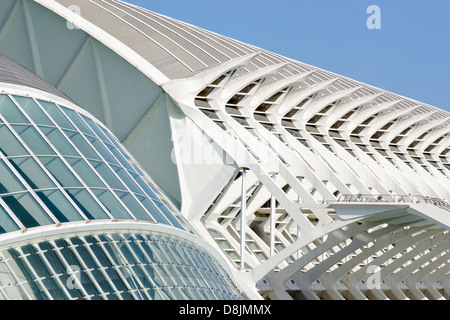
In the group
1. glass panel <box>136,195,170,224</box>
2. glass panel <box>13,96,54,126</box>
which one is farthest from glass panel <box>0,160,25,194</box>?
glass panel <box>136,195,170,224</box>

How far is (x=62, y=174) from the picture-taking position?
23484 mm

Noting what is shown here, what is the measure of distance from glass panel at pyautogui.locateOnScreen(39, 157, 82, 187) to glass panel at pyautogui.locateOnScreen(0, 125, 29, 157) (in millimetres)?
586

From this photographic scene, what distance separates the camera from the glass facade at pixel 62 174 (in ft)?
71.4

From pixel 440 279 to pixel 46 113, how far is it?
40240 mm

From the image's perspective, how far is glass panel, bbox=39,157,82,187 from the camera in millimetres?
23250

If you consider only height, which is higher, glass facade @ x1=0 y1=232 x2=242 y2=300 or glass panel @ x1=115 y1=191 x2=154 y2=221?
glass panel @ x1=115 y1=191 x2=154 y2=221

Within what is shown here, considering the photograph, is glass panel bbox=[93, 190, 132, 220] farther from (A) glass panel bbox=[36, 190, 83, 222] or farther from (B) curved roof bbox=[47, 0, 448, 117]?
(B) curved roof bbox=[47, 0, 448, 117]

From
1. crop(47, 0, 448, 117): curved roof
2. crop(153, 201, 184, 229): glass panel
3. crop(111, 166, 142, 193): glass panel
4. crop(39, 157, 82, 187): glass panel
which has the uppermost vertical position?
crop(47, 0, 448, 117): curved roof

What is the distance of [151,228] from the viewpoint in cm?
2481

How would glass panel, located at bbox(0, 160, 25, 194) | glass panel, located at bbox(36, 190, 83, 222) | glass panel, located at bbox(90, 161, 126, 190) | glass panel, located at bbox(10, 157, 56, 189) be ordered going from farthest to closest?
glass panel, located at bbox(90, 161, 126, 190) → glass panel, located at bbox(10, 157, 56, 189) → glass panel, located at bbox(36, 190, 83, 222) → glass panel, located at bbox(0, 160, 25, 194)

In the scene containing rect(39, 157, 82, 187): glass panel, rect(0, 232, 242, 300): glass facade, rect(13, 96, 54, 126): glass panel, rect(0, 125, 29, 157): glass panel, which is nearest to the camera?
rect(0, 232, 242, 300): glass facade

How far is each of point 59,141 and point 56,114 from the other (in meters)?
1.54
